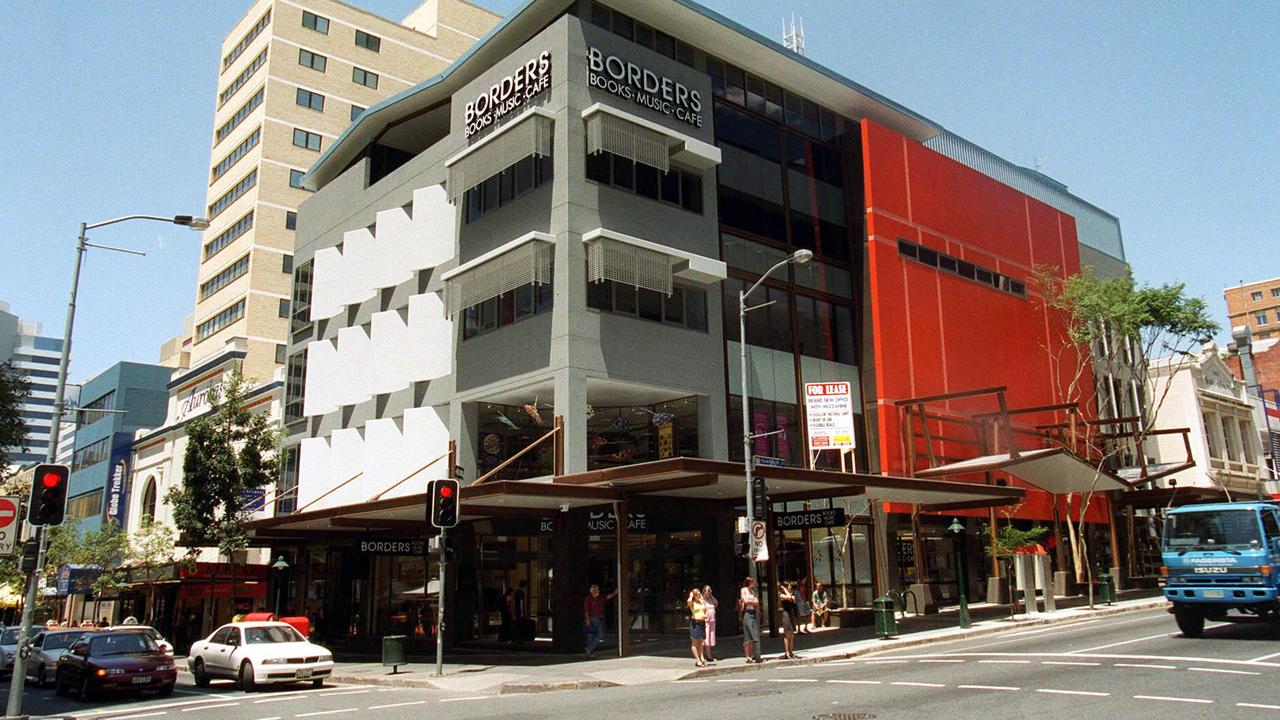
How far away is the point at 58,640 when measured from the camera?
2683cm

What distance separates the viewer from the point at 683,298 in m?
32.8

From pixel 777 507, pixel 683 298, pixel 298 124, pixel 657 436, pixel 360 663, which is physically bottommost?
pixel 360 663

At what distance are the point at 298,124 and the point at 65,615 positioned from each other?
122 feet

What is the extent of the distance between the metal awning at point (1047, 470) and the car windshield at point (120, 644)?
2511 cm

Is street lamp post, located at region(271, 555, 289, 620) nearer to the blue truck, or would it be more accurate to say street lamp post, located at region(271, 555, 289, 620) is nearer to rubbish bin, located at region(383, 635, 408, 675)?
rubbish bin, located at region(383, 635, 408, 675)

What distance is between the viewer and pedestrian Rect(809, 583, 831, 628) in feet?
101

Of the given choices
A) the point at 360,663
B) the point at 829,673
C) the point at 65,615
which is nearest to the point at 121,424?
the point at 65,615

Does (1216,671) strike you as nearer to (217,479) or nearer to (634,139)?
(634,139)

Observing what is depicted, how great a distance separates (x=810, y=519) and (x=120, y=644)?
17800 mm

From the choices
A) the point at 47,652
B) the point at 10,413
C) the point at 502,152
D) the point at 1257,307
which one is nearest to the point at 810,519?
the point at 502,152

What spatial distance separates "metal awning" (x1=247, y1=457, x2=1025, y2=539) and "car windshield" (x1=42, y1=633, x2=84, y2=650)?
7.23 m

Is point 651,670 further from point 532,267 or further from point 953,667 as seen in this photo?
point 532,267

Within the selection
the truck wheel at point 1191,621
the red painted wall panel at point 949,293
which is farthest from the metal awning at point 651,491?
the truck wheel at point 1191,621

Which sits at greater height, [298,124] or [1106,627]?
[298,124]
